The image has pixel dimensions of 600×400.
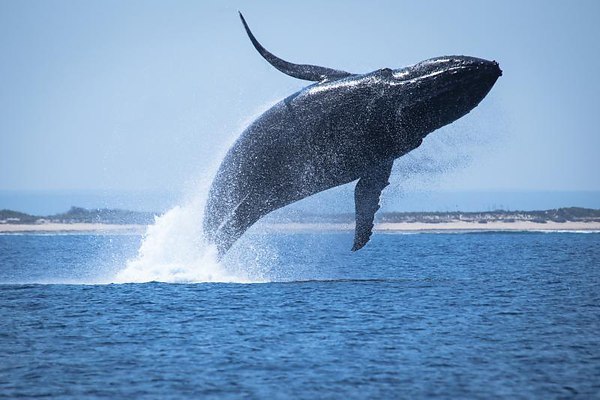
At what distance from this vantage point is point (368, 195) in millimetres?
24047

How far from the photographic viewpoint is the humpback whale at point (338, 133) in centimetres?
2048

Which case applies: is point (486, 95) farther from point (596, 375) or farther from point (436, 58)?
point (596, 375)

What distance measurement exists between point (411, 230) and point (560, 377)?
15037 centimetres

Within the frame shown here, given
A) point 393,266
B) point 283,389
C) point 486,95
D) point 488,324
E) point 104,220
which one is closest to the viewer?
point 283,389

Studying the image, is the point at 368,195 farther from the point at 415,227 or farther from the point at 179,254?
the point at 415,227

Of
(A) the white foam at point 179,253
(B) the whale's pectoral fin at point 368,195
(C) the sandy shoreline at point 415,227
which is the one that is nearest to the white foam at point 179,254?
(A) the white foam at point 179,253

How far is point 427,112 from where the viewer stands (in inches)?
822

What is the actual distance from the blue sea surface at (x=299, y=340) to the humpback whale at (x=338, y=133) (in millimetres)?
3173

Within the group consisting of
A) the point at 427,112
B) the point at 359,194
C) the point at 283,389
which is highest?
the point at 427,112

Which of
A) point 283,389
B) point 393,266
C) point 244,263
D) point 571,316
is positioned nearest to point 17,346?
point 283,389

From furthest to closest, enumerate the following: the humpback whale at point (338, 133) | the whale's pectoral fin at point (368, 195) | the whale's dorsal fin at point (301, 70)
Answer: the whale's pectoral fin at point (368, 195)
the whale's dorsal fin at point (301, 70)
the humpback whale at point (338, 133)

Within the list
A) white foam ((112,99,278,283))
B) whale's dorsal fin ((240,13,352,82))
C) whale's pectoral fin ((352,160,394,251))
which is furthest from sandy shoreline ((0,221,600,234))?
whale's dorsal fin ((240,13,352,82))

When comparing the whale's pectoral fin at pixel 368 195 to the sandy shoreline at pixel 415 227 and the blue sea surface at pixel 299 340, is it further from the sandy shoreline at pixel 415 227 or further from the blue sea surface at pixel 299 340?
the sandy shoreline at pixel 415 227

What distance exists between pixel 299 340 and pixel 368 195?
16.6 ft
